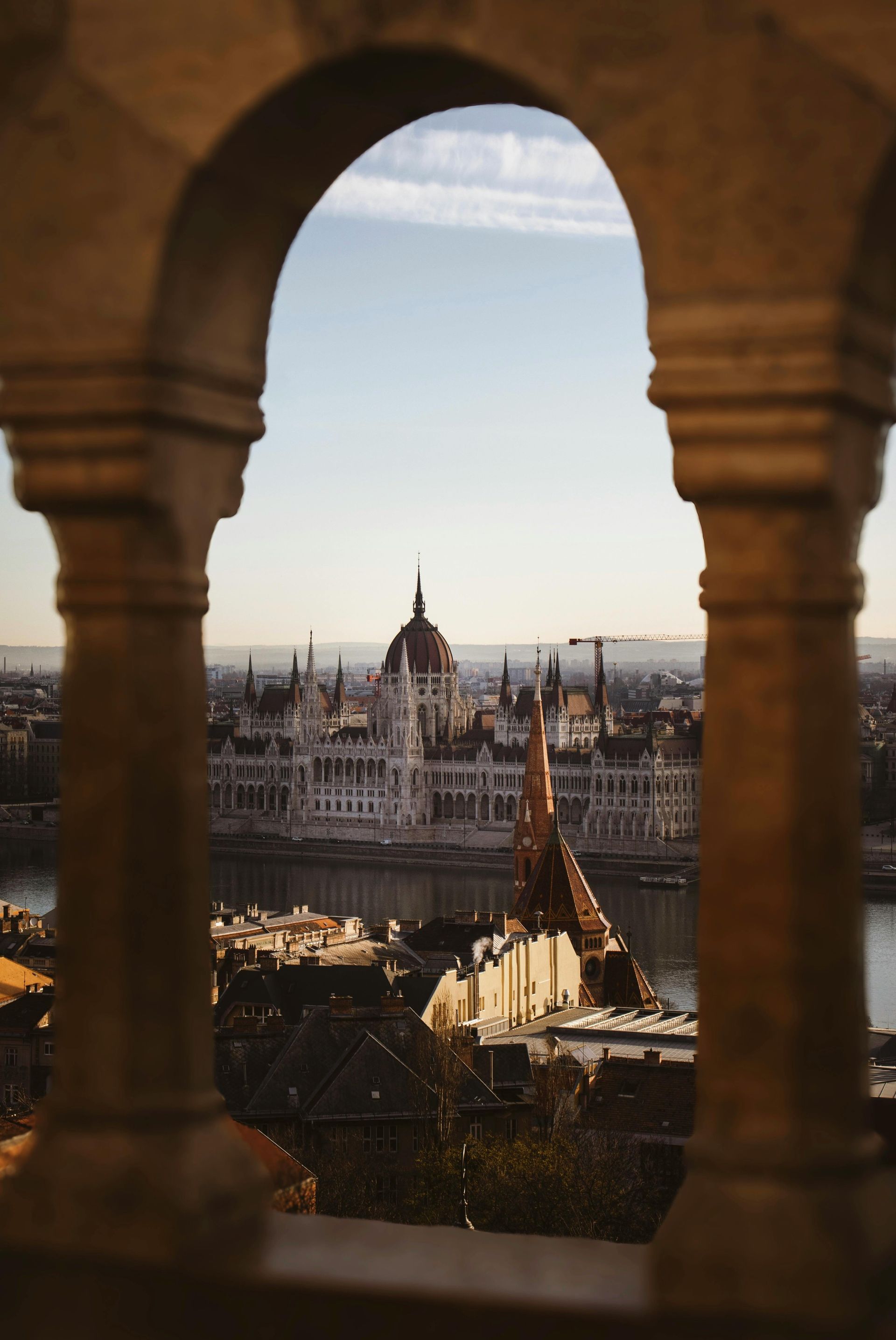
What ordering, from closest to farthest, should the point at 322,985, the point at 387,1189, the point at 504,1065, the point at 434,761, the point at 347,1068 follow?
1. the point at 387,1189
2. the point at 347,1068
3. the point at 504,1065
4. the point at 322,985
5. the point at 434,761

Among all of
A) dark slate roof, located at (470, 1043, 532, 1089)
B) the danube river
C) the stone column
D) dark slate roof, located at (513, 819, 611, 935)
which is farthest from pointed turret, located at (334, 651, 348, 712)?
the stone column

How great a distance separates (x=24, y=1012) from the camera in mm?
18266

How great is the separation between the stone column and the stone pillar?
47cm

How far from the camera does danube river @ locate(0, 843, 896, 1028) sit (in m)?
30.6

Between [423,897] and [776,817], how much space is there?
142 ft

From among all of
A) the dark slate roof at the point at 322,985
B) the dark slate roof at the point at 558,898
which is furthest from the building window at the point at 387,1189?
the dark slate roof at the point at 558,898

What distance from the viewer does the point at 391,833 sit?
59.7 meters

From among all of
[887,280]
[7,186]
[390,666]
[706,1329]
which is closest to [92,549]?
[7,186]

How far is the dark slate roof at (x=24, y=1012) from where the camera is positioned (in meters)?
18.0

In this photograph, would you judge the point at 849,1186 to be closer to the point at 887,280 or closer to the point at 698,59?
the point at 887,280

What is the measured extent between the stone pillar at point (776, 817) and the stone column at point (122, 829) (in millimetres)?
468

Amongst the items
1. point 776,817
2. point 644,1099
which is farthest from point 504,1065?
point 776,817

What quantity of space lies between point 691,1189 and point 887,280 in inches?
31.3

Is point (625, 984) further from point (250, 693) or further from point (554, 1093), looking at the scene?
point (250, 693)
